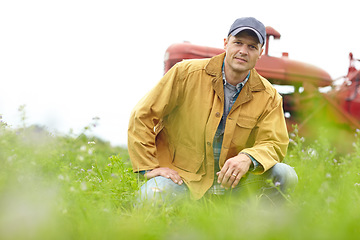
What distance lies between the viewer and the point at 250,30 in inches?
104

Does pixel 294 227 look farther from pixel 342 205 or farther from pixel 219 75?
Answer: pixel 219 75

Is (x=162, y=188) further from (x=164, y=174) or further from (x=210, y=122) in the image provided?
(x=210, y=122)

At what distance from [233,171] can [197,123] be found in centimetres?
48

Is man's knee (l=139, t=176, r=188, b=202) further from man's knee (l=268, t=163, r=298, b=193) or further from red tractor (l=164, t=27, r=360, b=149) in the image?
red tractor (l=164, t=27, r=360, b=149)

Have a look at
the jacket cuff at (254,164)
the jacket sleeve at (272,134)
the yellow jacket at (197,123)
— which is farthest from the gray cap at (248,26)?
the jacket cuff at (254,164)

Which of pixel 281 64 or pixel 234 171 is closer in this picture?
pixel 234 171

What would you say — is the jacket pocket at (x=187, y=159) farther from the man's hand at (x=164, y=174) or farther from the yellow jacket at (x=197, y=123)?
the man's hand at (x=164, y=174)

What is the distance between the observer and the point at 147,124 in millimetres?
2670

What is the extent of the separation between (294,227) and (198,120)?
1.43 meters

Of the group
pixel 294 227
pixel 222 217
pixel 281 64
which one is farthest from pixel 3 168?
pixel 281 64

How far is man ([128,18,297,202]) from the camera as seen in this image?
2646mm

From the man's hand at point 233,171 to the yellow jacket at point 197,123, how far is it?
270mm

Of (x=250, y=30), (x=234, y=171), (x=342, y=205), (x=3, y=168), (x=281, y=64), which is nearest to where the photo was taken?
(x=342, y=205)

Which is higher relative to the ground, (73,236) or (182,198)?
(73,236)
